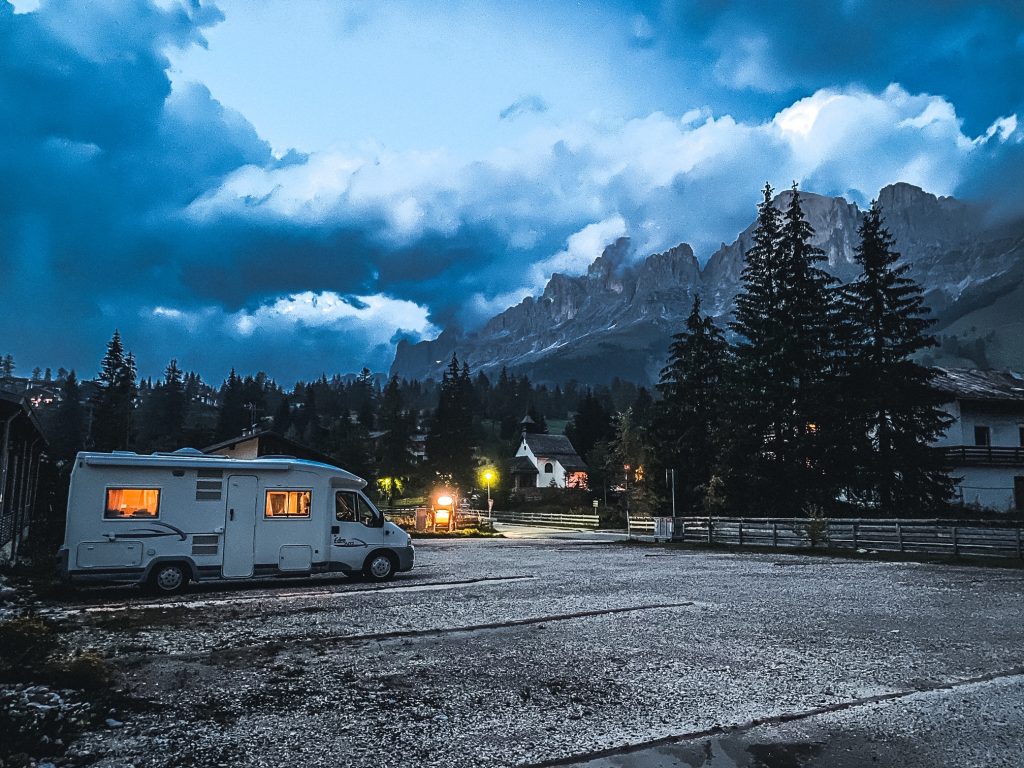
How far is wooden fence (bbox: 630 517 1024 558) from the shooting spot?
20.0 metres

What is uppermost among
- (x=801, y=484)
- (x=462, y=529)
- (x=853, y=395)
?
(x=853, y=395)

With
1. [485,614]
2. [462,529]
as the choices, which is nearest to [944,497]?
[462,529]

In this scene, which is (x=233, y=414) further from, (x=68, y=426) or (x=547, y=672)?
(x=547, y=672)

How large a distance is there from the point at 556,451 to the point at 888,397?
60130 millimetres

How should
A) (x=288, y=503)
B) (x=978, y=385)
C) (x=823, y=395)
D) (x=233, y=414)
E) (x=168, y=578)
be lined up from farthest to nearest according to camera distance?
1. (x=233, y=414)
2. (x=978, y=385)
3. (x=823, y=395)
4. (x=288, y=503)
5. (x=168, y=578)

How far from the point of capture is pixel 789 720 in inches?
223

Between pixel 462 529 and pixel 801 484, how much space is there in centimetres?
1944

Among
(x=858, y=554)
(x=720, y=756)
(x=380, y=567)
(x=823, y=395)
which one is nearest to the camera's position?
(x=720, y=756)

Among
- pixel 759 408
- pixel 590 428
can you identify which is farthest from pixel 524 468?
pixel 759 408

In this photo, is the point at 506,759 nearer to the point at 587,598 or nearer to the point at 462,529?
the point at 587,598

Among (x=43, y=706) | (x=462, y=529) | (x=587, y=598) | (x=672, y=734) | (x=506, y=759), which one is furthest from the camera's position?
(x=462, y=529)

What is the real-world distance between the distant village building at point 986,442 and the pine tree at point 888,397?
603 centimetres

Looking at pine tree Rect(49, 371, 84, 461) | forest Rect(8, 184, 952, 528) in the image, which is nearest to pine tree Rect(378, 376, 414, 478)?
forest Rect(8, 184, 952, 528)

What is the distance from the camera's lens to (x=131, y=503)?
13.2 metres
